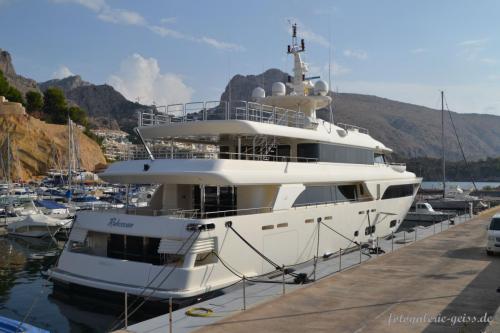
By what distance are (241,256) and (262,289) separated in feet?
5.03

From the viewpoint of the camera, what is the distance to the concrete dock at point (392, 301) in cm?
869

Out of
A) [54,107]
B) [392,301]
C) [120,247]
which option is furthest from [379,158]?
[54,107]

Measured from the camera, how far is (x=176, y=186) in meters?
15.5

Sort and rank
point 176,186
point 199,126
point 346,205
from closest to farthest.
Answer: point 199,126 → point 176,186 → point 346,205

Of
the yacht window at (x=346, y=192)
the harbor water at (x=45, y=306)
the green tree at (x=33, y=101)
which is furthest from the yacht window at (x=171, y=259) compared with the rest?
the green tree at (x=33, y=101)

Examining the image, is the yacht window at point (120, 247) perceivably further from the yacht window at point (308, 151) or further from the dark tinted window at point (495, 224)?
the dark tinted window at point (495, 224)

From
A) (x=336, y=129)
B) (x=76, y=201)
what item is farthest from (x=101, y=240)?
(x=76, y=201)

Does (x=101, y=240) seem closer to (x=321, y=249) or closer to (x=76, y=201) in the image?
(x=321, y=249)

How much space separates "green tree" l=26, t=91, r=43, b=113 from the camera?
84.9 metres

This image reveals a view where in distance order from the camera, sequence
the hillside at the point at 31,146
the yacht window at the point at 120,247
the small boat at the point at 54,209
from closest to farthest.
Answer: the yacht window at the point at 120,247 < the small boat at the point at 54,209 < the hillside at the point at 31,146

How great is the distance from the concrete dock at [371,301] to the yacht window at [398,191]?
672 centimetres

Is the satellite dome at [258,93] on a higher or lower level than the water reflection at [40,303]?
higher

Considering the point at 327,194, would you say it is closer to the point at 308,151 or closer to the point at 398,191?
the point at 308,151

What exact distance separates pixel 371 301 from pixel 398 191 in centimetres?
1423
